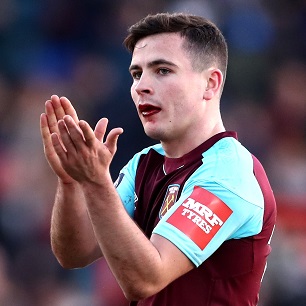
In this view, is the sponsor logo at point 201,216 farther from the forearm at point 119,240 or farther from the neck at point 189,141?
the neck at point 189,141

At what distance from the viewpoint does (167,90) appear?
3.58 m

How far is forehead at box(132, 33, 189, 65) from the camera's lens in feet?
12.0

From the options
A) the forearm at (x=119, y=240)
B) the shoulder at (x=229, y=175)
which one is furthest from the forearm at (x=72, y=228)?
the forearm at (x=119, y=240)

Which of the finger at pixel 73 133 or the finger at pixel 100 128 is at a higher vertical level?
the finger at pixel 100 128

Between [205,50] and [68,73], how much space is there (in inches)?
180

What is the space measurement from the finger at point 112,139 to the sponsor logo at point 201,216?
15.9 inches

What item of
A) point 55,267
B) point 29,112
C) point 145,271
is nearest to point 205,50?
point 145,271

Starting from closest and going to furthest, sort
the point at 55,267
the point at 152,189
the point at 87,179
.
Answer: the point at 87,179 < the point at 152,189 < the point at 55,267

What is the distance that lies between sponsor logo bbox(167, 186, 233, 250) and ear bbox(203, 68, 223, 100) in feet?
2.18

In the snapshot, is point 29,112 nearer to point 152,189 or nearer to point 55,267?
point 55,267

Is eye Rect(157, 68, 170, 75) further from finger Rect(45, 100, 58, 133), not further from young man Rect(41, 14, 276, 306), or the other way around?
finger Rect(45, 100, 58, 133)

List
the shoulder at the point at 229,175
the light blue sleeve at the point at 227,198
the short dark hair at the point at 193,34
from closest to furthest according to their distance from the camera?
1. the light blue sleeve at the point at 227,198
2. the shoulder at the point at 229,175
3. the short dark hair at the point at 193,34

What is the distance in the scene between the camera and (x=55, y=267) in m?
6.95

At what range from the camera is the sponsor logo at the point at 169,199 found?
11.4 feet
